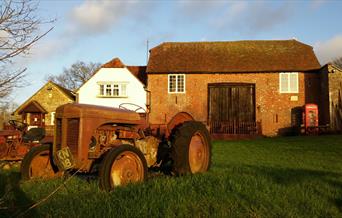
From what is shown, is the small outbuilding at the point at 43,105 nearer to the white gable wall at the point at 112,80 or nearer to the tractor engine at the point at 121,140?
the white gable wall at the point at 112,80

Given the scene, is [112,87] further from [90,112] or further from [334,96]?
[90,112]

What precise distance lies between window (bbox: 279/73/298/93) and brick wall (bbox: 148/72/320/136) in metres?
0.31

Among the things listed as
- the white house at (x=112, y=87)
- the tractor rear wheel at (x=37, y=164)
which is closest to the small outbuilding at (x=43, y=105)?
the white house at (x=112, y=87)

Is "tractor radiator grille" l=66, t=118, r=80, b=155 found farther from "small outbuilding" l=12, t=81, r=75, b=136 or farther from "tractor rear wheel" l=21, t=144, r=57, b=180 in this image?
"small outbuilding" l=12, t=81, r=75, b=136

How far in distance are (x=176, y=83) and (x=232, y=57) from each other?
524cm

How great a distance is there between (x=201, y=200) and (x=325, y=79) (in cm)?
2479

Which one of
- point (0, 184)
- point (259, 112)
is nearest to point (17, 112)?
point (259, 112)

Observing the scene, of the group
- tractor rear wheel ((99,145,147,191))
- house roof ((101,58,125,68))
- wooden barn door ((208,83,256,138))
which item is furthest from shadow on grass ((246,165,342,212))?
house roof ((101,58,125,68))

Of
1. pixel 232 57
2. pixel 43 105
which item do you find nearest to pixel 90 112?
pixel 232 57

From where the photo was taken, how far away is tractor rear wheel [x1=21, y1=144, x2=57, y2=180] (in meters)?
6.75

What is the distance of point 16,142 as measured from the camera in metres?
11.4

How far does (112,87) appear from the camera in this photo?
30.7 meters

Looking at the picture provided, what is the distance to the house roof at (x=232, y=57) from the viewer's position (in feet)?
94.4

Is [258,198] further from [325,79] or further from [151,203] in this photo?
[325,79]
